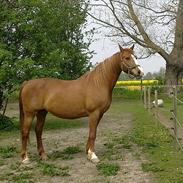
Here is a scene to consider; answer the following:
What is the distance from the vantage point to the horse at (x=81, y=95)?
26.2 ft

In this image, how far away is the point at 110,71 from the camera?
826 cm

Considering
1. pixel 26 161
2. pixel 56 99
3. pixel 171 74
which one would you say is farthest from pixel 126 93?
pixel 26 161

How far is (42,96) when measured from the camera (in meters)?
8.20

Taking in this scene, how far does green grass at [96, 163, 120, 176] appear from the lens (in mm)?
6707

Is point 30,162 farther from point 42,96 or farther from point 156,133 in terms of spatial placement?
point 156,133

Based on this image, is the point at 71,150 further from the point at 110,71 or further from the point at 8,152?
the point at 110,71

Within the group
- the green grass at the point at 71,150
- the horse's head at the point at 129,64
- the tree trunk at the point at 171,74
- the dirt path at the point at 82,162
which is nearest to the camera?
the dirt path at the point at 82,162

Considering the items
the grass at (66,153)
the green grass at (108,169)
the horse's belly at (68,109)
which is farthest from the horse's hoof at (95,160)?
the horse's belly at (68,109)

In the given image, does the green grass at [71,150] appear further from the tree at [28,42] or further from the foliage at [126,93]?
the foliage at [126,93]

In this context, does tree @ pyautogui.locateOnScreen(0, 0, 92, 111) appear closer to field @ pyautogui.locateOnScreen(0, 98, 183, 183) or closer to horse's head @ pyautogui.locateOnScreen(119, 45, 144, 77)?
field @ pyautogui.locateOnScreen(0, 98, 183, 183)

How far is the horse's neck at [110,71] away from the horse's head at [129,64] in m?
0.16

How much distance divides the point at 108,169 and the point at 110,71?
7.08ft

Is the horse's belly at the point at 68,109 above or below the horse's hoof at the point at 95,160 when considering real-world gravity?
above

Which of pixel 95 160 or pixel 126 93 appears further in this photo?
pixel 126 93
